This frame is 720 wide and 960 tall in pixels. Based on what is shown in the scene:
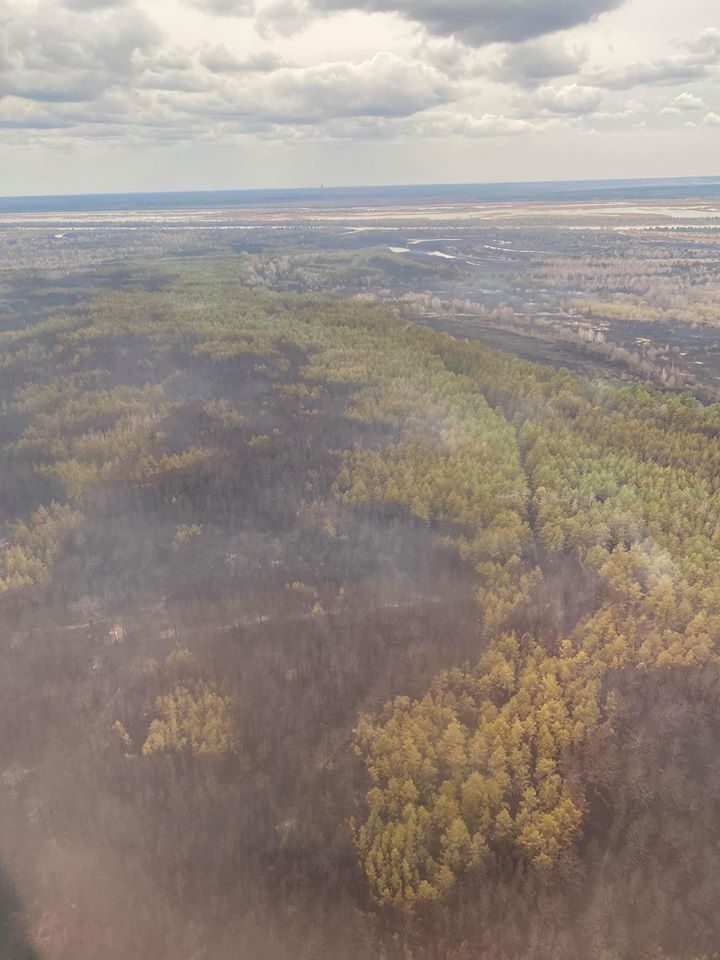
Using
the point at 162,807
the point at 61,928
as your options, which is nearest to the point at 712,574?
the point at 162,807

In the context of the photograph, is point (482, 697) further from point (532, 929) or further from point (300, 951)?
point (300, 951)

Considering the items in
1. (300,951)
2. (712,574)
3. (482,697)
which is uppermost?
(712,574)

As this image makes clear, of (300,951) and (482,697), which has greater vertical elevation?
(482,697)

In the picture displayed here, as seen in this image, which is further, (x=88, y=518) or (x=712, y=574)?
(x=88, y=518)

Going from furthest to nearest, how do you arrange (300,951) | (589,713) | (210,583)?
(210,583)
(589,713)
(300,951)

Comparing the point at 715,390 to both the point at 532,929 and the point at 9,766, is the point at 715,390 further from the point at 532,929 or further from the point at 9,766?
the point at 9,766

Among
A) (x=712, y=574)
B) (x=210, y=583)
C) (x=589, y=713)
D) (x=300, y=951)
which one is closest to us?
(x=300, y=951)
